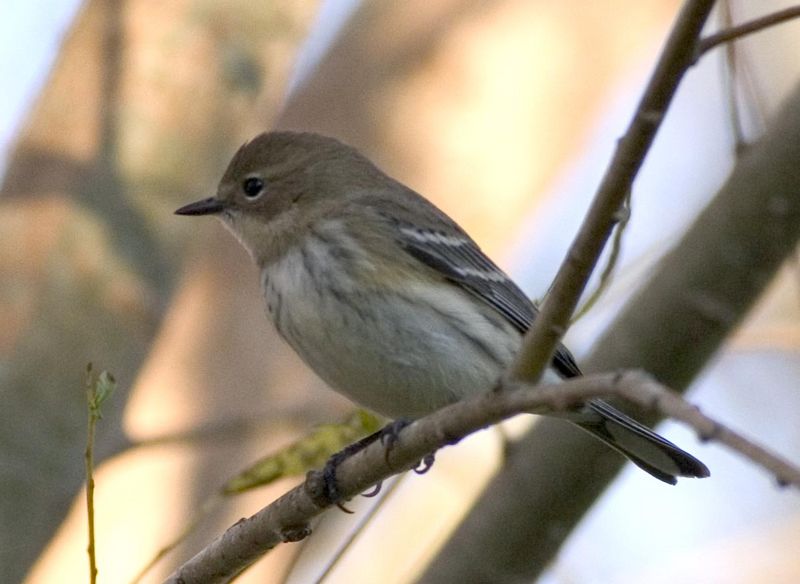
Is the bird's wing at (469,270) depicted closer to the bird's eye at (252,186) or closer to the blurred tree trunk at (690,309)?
the blurred tree trunk at (690,309)

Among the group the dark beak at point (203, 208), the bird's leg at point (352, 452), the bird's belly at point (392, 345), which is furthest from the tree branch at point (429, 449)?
the dark beak at point (203, 208)

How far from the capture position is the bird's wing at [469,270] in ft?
12.6

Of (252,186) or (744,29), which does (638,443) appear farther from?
(744,29)

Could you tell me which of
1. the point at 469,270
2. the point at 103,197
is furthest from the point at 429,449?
A: the point at 103,197

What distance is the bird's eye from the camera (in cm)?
441

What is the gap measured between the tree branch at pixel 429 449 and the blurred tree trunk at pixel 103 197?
1260mm

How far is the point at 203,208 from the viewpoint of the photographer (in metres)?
4.34

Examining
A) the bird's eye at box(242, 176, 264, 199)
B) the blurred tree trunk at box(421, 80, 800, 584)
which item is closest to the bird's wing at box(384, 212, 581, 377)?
the blurred tree trunk at box(421, 80, 800, 584)

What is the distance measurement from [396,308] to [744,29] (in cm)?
177

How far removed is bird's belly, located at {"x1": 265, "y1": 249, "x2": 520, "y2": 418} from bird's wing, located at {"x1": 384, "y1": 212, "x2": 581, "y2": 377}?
184 millimetres

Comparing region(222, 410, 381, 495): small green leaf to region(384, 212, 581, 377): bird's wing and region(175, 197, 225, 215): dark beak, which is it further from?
region(175, 197, 225, 215): dark beak

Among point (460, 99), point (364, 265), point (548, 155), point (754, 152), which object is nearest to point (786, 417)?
point (548, 155)

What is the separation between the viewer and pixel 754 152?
12.8 feet

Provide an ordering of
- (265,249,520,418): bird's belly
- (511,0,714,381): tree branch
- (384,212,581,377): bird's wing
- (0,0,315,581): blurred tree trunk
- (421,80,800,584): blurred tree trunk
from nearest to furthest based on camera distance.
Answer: (511,0,714,381): tree branch, (265,249,520,418): bird's belly, (421,80,800,584): blurred tree trunk, (384,212,581,377): bird's wing, (0,0,315,581): blurred tree trunk
